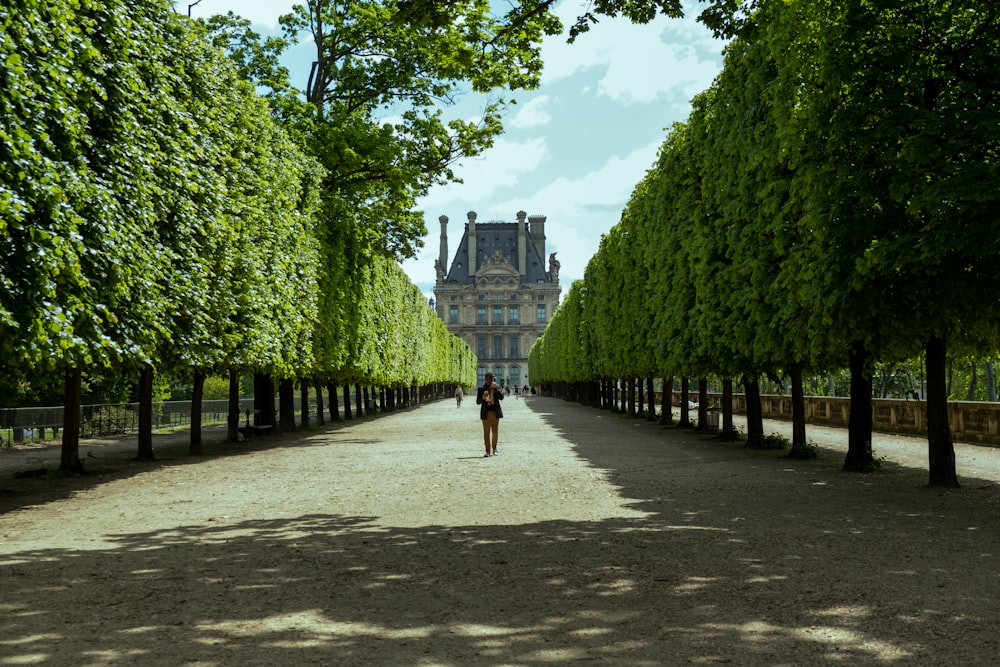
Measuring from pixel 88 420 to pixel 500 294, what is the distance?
14028 cm

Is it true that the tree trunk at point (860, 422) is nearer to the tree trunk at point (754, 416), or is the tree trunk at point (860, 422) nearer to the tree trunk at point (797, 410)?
the tree trunk at point (797, 410)

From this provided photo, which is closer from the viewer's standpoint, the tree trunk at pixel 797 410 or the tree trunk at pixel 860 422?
the tree trunk at pixel 860 422

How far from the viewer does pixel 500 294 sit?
17012cm

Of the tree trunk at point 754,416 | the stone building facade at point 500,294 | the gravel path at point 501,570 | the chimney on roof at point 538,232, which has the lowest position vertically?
the gravel path at point 501,570

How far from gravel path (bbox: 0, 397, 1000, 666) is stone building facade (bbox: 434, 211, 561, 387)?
154281 millimetres

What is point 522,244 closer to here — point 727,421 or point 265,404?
point 265,404

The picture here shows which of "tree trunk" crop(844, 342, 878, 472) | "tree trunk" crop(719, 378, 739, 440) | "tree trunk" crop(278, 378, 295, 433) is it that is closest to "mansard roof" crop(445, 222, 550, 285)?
"tree trunk" crop(278, 378, 295, 433)

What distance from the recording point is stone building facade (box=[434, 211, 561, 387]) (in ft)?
556

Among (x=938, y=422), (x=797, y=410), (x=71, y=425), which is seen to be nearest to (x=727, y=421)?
(x=797, y=410)

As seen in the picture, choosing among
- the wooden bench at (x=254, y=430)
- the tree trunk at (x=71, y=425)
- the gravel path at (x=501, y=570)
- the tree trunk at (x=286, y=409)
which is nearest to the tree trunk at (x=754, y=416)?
the gravel path at (x=501, y=570)

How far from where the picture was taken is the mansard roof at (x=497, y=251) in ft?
563

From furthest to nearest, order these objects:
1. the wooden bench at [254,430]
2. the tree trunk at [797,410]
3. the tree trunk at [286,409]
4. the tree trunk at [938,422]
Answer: the tree trunk at [286,409]
the wooden bench at [254,430]
the tree trunk at [797,410]
the tree trunk at [938,422]

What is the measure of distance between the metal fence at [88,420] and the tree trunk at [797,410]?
71.0 ft

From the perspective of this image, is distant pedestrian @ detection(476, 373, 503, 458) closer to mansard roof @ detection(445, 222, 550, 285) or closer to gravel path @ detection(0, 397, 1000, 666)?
gravel path @ detection(0, 397, 1000, 666)
